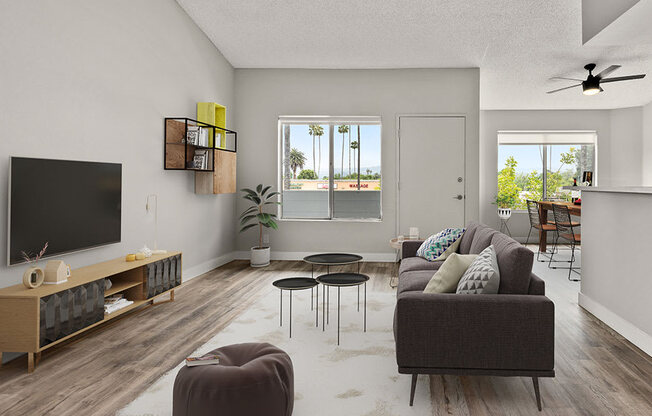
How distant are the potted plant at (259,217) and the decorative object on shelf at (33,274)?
10.6 feet

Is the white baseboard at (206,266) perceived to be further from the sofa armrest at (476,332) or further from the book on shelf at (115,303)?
the sofa armrest at (476,332)

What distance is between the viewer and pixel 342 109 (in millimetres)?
6395

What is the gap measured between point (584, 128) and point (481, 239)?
748 cm

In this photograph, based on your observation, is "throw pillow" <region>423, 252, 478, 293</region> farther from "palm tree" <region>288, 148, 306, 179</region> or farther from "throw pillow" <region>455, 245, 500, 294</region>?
"palm tree" <region>288, 148, 306, 179</region>

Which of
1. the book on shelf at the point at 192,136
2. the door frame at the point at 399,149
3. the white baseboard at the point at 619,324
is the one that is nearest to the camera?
the white baseboard at the point at 619,324

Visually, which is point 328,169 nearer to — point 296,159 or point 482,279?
point 296,159

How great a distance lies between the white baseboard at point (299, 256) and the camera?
636cm

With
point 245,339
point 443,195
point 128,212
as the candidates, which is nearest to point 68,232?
point 128,212

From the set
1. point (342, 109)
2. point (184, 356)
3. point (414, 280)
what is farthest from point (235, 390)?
point (342, 109)

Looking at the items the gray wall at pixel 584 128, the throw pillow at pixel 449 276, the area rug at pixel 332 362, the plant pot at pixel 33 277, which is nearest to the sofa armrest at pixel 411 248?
the area rug at pixel 332 362

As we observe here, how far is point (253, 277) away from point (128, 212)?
187cm

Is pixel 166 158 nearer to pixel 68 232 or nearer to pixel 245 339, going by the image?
pixel 68 232

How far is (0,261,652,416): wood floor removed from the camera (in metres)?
2.07

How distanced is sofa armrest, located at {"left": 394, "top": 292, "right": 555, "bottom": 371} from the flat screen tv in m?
2.41
